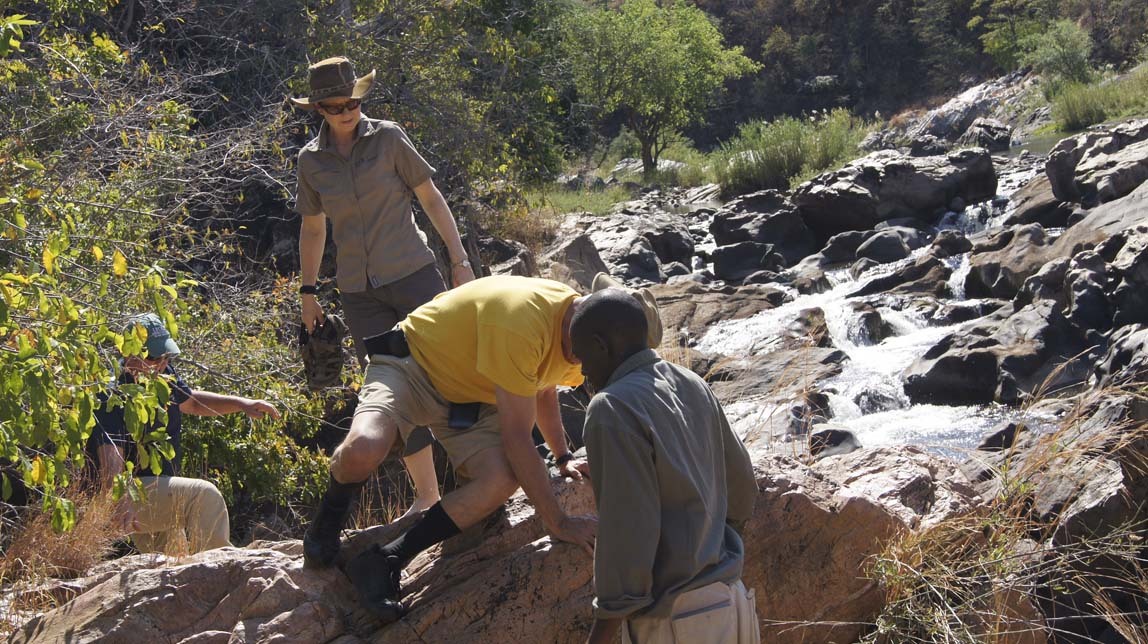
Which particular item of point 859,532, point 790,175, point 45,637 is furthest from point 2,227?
point 790,175

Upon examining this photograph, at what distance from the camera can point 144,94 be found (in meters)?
8.34

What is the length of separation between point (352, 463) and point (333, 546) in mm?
369

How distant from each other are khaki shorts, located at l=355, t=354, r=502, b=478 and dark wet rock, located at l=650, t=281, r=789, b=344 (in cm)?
1113

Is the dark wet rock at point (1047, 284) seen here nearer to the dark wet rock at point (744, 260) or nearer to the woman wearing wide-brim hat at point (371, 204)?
the dark wet rock at point (744, 260)

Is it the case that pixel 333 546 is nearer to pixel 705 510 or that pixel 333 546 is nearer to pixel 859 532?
pixel 705 510

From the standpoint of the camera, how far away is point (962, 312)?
1419 cm

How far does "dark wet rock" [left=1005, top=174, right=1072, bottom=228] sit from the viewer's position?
17.5 m

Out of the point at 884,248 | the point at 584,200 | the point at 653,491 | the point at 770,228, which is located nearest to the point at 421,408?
the point at 653,491

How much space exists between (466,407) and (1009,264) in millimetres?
12036

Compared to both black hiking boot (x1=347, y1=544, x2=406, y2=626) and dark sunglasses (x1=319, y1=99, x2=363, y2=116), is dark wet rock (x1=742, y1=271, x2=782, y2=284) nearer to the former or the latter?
dark sunglasses (x1=319, y1=99, x2=363, y2=116)

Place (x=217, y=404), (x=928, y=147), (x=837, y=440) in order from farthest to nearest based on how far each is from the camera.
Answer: (x=928, y=147) → (x=837, y=440) → (x=217, y=404)

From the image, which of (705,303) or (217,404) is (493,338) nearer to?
(217,404)

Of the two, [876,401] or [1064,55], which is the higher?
[876,401]

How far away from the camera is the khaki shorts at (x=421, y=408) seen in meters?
3.74
